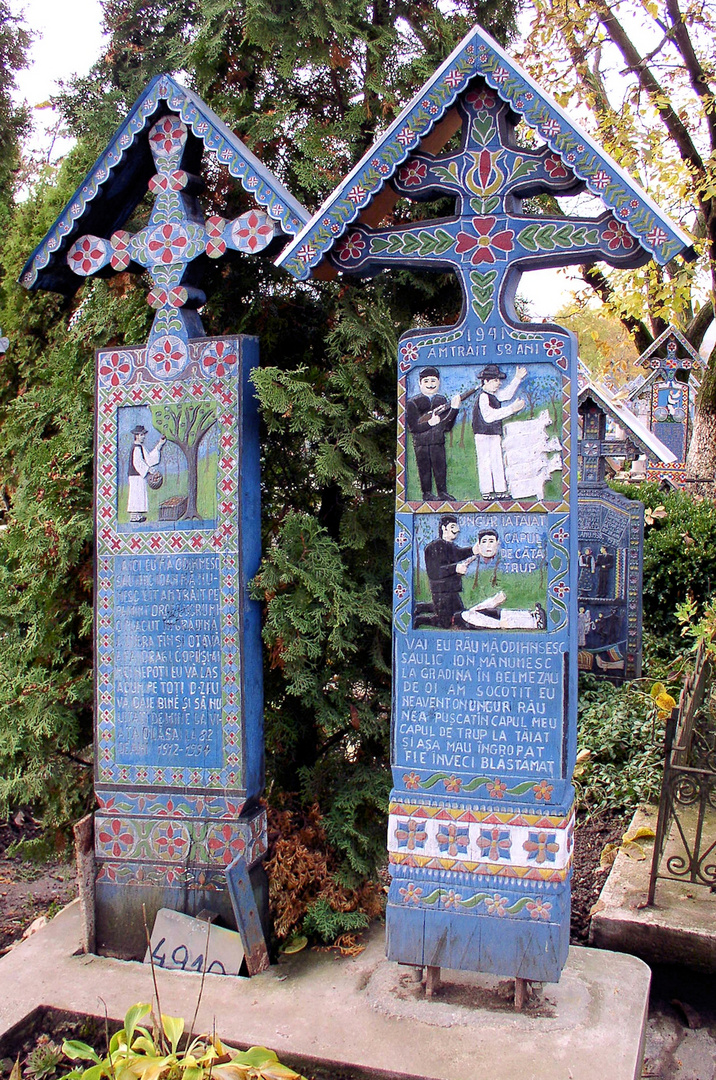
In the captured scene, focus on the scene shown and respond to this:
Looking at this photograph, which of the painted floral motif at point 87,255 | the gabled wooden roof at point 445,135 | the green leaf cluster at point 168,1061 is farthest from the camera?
the painted floral motif at point 87,255

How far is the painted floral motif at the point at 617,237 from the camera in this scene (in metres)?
3.36

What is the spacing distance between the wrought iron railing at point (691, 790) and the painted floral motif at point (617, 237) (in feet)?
7.26

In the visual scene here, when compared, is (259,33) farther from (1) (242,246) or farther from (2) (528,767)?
(2) (528,767)

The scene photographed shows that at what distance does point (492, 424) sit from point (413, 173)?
106cm

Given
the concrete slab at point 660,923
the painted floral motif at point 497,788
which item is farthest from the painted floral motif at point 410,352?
the concrete slab at point 660,923

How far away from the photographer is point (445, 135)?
3.81m

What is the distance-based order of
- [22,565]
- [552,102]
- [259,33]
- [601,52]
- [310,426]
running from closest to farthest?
[552,102] < [310,426] < [259,33] < [22,565] < [601,52]

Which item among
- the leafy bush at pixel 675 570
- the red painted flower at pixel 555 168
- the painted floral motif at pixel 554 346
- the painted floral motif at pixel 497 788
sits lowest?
the painted floral motif at pixel 497 788

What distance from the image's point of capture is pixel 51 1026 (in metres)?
3.51

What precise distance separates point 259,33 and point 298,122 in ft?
1.39

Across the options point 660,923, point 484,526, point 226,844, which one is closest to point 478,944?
point 226,844

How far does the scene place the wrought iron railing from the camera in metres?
4.44

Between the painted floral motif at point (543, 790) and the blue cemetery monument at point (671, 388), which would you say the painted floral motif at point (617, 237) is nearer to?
the painted floral motif at point (543, 790)

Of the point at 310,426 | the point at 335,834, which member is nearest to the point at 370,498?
the point at 310,426
